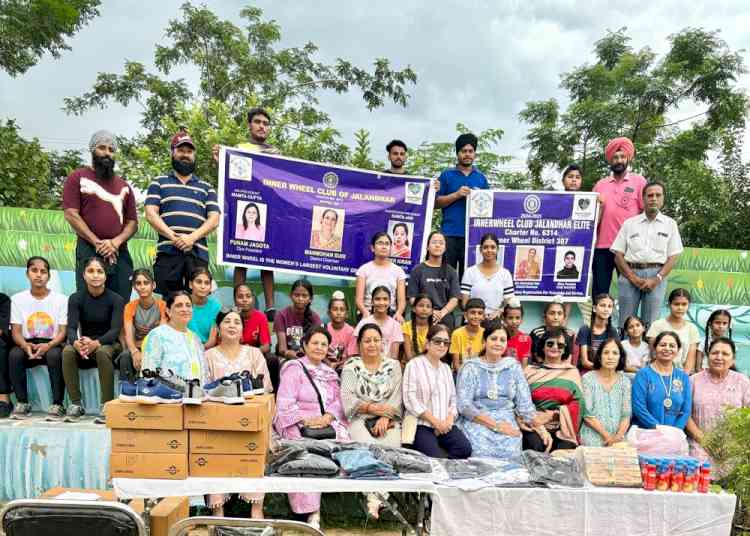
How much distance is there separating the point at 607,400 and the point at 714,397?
0.86 m

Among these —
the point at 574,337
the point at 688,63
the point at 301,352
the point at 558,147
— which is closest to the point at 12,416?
the point at 301,352

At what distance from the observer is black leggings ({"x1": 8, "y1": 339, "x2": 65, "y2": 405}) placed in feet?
18.0

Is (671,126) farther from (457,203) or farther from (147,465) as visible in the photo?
(147,465)

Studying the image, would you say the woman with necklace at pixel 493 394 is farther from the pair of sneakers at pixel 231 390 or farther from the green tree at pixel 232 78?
the green tree at pixel 232 78

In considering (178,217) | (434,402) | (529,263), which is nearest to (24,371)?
(178,217)

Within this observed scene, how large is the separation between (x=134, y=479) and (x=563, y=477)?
255cm

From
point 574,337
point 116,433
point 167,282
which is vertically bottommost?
point 116,433

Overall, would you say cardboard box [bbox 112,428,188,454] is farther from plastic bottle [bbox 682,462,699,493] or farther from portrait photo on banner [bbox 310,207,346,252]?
portrait photo on banner [bbox 310,207,346,252]

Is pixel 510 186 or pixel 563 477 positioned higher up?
pixel 510 186

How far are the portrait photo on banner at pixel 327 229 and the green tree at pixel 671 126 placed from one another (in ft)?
31.1

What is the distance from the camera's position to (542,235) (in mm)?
7125

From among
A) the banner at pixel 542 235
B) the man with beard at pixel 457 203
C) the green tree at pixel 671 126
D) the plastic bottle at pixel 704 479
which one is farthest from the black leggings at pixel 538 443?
the green tree at pixel 671 126

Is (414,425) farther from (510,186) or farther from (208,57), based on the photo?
(208,57)

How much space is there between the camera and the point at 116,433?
11.7ft
